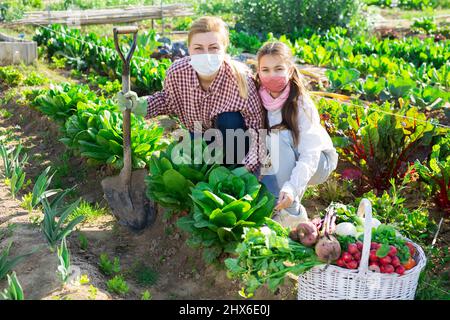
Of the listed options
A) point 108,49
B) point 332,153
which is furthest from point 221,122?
point 108,49

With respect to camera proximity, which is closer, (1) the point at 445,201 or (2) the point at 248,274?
(2) the point at 248,274

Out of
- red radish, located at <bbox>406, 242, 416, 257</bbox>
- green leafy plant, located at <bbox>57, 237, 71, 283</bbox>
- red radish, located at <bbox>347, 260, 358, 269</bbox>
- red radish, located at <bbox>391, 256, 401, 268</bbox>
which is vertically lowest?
green leafy plant, located at <bbox>57, 237, 71, 283</bbox>

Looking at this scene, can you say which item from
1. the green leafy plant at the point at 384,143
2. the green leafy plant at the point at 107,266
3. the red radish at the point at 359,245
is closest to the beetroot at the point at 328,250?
the red radish at the point at 359,245

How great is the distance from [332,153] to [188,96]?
0.97 m

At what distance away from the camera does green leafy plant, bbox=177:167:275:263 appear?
3371 mm

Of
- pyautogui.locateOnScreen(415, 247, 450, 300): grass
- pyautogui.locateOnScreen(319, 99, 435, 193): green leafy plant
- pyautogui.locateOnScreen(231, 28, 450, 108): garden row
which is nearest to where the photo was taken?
pyautogui.locateOnScreen(415, 247, 450, 300): grass

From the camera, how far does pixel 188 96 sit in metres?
4.09

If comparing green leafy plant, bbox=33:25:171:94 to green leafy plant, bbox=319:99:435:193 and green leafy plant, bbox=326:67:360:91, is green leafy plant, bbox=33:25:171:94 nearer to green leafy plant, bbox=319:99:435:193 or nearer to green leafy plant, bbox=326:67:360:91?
green leafy plant, bbox=326:67:360:91

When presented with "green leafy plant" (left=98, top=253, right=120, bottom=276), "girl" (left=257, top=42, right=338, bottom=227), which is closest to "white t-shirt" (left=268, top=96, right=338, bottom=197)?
"girl" (left=257, top=42, right=338, bottom=227)

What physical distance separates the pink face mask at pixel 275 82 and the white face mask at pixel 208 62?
270mm

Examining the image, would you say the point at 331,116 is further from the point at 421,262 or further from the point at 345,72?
the point at 421,262

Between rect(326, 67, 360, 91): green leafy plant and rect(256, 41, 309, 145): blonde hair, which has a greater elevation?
rect(256, 41, 309, 145): blonde hair

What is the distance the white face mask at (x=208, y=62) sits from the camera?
388cm
